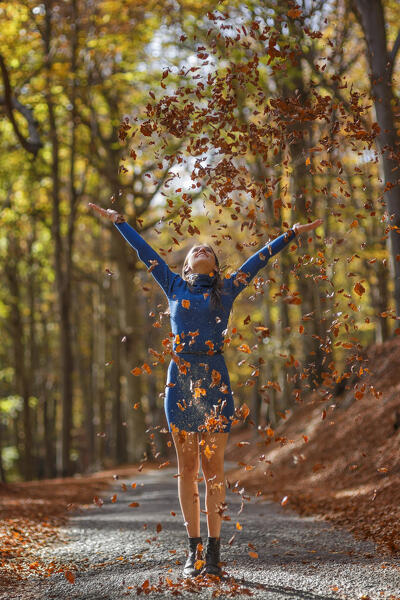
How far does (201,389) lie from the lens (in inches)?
170

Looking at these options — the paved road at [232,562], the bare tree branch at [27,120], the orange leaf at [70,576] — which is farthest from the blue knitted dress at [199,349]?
the bare tree branch at [27,120]

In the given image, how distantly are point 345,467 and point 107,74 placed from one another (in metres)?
11.1

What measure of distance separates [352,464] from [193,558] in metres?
5.59

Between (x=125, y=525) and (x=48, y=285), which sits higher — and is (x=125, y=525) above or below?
below

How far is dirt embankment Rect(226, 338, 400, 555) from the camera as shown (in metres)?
6.35

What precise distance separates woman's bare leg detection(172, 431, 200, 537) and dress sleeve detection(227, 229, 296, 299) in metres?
1.10

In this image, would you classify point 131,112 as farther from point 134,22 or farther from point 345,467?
point 345,467

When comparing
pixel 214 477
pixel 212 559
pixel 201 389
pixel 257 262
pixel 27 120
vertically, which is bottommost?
pixel 212 559

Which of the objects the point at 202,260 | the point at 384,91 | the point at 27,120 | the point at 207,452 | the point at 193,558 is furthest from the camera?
the point at 27,120

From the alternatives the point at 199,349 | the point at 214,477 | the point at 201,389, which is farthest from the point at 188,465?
the point at 199,349

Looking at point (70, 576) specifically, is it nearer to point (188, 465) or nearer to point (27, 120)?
point (188, 465)

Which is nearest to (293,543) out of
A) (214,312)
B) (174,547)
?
(174,547)

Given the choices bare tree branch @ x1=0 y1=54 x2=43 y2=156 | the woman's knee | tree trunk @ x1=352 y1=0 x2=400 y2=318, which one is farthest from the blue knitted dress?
bare tree branch @ x1=0 y1=54 x2=43 y2=156

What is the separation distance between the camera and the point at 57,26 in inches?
543
